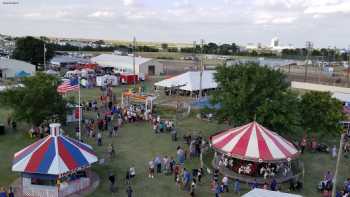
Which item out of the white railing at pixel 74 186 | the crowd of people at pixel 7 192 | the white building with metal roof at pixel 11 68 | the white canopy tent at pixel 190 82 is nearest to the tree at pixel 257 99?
the white railing at pixel 74 186

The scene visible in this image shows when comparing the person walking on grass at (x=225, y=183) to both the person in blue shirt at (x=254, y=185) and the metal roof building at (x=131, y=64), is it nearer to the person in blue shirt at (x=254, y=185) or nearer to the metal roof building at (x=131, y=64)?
the person in blue shirt at (x=254, y=185)

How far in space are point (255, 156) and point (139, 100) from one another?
676 inches

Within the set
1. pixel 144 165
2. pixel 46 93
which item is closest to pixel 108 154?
pixel 144 165

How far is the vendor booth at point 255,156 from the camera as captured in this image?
20462mm

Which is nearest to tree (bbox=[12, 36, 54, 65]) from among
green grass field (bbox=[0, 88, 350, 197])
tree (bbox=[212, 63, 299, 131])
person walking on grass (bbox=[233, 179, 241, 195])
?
green grass field (bbox=[0, 88, 350, 197])

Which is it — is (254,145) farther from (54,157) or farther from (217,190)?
(54,157)

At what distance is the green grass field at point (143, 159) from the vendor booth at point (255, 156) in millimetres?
1007

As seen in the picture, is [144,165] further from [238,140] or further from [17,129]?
[17,129]

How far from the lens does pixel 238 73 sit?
91.9 feet

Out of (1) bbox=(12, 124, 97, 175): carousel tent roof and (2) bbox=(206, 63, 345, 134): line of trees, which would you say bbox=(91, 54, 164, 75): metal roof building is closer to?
(2) bbox=(206, 63, 345, 134): line of trees

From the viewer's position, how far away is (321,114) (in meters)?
26.9

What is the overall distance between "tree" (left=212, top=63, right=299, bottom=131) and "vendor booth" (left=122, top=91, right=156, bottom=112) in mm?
8813

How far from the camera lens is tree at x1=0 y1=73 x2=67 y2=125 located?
26.9 metres

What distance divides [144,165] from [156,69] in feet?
154
